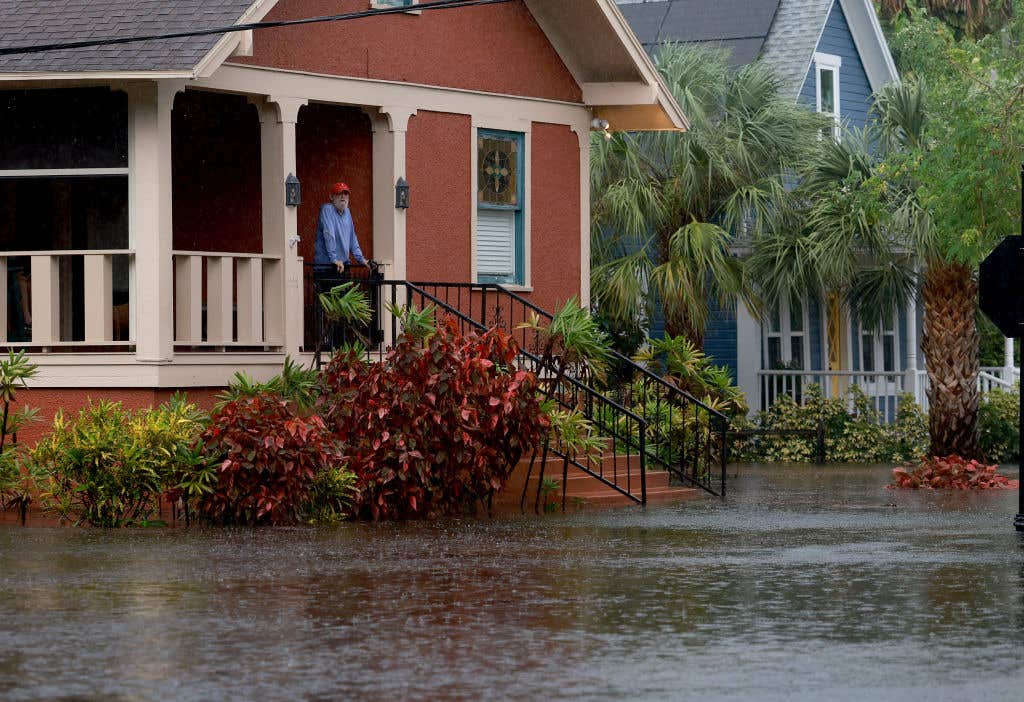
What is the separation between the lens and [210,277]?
2006 centimetres

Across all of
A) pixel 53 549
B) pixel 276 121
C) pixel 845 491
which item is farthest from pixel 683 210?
pixel 53 549

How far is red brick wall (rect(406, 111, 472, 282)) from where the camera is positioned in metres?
22.3

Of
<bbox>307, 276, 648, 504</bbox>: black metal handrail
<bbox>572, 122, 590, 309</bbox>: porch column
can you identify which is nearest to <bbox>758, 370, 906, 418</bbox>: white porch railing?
<bbox>572, 122, 590, 309</bbox>: porch column

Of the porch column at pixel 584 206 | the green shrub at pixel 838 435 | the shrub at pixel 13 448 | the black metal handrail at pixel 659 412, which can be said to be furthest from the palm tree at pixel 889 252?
the shrub at pixel 13 448

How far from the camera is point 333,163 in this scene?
74.1 ft

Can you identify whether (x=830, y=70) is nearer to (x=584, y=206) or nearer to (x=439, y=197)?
(x=584, y=206)

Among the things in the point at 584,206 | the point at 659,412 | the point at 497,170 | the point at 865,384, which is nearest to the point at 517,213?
the point at 497,170

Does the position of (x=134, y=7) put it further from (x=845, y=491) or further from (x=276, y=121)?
(x=845, y=491)

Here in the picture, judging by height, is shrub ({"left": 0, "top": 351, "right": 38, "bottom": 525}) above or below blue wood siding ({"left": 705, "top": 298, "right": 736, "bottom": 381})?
below

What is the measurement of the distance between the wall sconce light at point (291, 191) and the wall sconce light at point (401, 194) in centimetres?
154

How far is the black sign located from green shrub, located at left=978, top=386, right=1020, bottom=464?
1197 centimetres

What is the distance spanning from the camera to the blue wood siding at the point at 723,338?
106ft

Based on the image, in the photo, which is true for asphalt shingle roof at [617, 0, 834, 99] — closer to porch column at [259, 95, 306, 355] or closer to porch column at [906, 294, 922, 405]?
porch column at [906, 294, 922, 405]

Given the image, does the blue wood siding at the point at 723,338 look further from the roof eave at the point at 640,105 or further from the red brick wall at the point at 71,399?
the red brick wall at the point at 71,399
